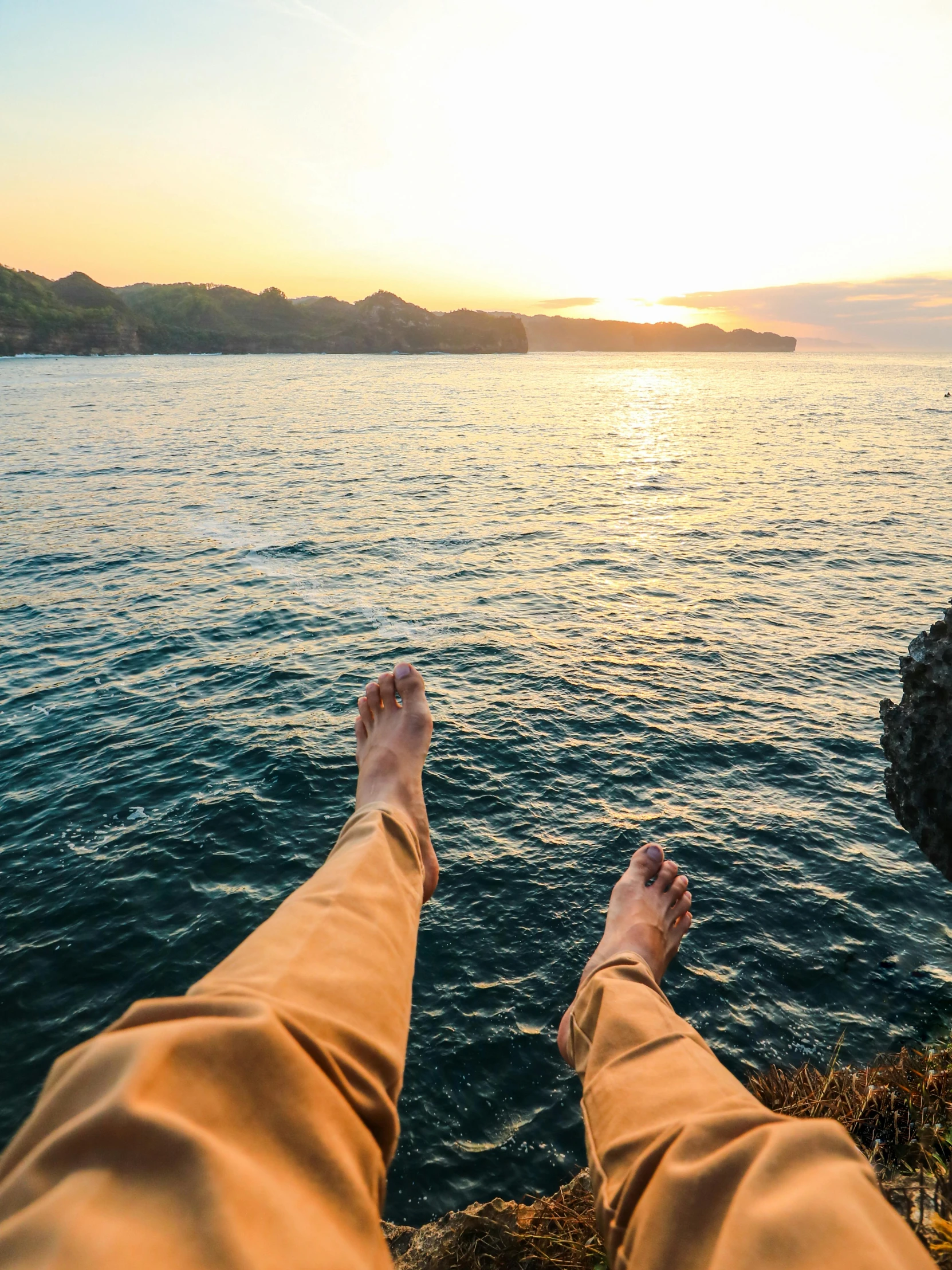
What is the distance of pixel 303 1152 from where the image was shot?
4.15 ft

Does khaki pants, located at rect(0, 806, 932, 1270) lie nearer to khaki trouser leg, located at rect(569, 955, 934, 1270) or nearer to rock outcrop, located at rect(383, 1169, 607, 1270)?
khaki trouser leg, located at rect(569, 955, 934, 1270)

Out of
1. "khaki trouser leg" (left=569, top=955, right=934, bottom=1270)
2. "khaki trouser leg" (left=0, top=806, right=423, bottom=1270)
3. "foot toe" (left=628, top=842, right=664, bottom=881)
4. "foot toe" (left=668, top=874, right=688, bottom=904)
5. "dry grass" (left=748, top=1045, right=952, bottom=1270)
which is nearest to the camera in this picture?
"khaki trouser leg" (left=0, top=806, right=423, bottom=1270)

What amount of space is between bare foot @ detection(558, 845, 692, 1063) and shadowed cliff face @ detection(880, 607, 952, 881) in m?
2.11

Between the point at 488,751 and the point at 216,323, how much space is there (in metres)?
164

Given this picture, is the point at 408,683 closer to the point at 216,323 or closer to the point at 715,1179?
the point at 715,1179

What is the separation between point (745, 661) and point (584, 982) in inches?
339

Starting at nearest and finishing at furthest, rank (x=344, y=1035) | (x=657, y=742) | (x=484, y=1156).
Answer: (x=344, y=1035) → (x=484, y=1156) → (x=657, y=742)

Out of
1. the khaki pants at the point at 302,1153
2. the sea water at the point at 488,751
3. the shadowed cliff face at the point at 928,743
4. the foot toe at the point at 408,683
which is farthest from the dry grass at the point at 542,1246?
the shadowed cliff face at the point at 928,743

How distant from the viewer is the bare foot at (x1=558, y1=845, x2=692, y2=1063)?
4324mm

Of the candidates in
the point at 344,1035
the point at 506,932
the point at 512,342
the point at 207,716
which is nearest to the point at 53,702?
the point at 207,716

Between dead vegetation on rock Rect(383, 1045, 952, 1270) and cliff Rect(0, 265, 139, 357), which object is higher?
cliff Rect(0, 265, 139, 357)

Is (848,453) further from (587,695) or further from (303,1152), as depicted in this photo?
(303,1152)

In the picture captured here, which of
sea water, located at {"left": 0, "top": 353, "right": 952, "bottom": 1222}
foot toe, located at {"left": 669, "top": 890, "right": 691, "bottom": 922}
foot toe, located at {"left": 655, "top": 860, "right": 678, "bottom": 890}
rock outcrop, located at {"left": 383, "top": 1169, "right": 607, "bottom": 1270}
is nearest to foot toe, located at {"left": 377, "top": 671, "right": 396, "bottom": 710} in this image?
sea water, located at {"left": 0, "top": 353, "right": 952, "bottom": 1222}

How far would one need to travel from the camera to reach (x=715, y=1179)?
1.40m
